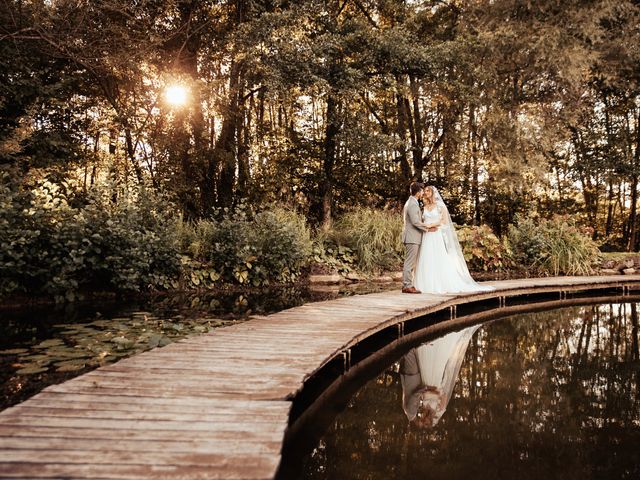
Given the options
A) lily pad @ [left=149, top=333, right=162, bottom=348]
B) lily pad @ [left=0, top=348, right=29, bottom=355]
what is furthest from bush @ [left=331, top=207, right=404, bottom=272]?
lily pad @ [left=0, top=348, right=29, bottom=355]

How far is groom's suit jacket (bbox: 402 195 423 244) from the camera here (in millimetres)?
7742

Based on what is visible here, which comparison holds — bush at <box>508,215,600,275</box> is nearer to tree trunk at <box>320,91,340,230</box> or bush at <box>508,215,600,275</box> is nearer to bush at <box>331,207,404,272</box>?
bush at <box>331,207,404,272</box>

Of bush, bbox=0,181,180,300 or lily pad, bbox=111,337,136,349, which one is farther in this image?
bush, bbox=0,181,180,300

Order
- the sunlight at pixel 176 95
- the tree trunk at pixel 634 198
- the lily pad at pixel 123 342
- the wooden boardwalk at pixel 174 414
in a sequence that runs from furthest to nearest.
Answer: the tree trunk at pixel 634 198, the sunlight at pixel 176 95, the lily pad at pixel 123 342, the wooden boardwalk at pixel 174 414

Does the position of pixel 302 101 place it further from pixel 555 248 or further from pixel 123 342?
pixel 123 342

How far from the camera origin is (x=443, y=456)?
298 centimetres

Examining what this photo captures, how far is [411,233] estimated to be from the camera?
7.94 metres

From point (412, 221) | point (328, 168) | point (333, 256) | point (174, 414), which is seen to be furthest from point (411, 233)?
point (328, 168)

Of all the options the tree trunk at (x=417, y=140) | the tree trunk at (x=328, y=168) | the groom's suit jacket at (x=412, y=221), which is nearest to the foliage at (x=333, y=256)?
the tree trunk at (x=328, y=168)

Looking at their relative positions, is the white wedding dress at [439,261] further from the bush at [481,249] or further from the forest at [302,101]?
the bush at [481,249]

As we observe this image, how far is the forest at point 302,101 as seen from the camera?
991 centimetres

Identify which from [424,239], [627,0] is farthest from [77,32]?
[627,0]

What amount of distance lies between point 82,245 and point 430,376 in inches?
223

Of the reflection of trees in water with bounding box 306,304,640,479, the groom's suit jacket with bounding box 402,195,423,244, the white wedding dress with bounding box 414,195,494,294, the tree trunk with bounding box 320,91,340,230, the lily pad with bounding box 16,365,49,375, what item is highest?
the tree trunk with bounding box 320,91,340,230
